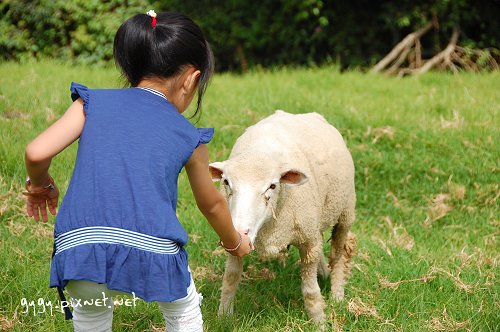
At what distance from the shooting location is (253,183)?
2686 millimetres

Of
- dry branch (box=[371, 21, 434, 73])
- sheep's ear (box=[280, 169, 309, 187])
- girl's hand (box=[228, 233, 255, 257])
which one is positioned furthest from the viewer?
dry branch (box=[371, 21, 434, 73])

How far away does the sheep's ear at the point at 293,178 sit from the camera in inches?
111

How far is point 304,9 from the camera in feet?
34.5

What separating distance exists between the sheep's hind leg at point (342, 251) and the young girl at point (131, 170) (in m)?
2.15

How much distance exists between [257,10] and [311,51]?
1.72 metres

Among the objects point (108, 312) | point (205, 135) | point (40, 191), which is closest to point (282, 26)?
point (205, 135)

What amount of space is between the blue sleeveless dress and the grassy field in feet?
4.30

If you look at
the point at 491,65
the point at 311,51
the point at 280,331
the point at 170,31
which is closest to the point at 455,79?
the point at 491,65

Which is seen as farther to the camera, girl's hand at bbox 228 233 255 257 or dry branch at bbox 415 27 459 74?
dry branch at bbox 415 27 459 74

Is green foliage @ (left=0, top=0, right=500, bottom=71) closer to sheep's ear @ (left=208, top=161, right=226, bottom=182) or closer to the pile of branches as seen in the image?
the pile of branches

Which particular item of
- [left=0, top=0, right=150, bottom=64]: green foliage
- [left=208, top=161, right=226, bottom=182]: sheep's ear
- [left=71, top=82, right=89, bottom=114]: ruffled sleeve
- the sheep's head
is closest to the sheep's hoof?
the sheep's head

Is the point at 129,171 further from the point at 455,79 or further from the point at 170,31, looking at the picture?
the point at 455,79

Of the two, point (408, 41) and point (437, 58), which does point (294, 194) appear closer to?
point (437, 58)

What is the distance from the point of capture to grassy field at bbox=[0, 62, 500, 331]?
3.24m
